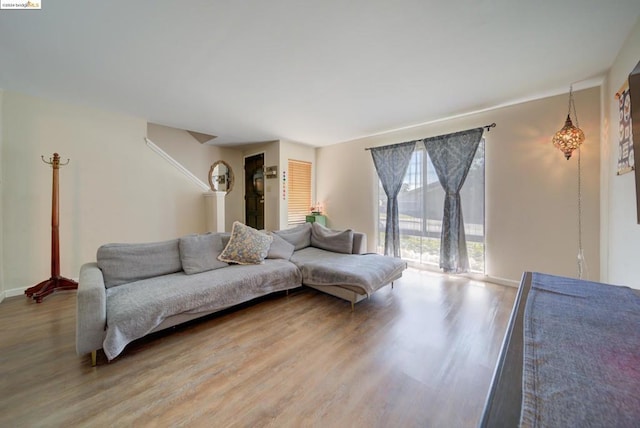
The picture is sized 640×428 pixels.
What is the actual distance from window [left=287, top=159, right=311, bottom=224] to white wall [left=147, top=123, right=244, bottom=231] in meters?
1.64

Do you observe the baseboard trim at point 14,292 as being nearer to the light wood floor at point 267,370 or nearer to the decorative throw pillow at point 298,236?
the light wood floor at point 267,370

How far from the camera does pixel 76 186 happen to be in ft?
10.4


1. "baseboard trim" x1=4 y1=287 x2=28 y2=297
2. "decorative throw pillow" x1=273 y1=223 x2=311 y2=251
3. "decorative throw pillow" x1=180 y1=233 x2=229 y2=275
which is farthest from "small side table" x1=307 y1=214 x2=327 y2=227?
"baseboard trim" x1=4 y1=287 x2=28 y2=297

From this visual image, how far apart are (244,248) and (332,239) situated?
1.35 meters

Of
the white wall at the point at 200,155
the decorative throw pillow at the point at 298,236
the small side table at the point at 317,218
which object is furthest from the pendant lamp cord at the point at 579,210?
the white wall at the point at 200,155

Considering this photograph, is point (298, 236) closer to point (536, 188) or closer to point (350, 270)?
point (350, 270)

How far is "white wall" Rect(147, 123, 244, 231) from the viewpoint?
15.2 feet

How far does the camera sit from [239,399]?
139 centimetres

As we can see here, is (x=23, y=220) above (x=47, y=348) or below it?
above

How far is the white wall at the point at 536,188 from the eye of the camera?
266cm

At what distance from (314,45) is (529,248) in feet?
11.6

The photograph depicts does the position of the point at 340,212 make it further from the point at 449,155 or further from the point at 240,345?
the point at 240,345

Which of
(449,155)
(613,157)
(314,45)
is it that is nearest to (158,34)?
(314,45)

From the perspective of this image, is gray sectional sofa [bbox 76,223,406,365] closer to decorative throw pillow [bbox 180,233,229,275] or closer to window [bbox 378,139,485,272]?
decorative throw pillow [bbox 180,233,229,275]
